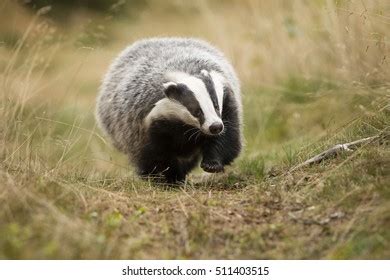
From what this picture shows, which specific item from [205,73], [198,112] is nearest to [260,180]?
[198,112]

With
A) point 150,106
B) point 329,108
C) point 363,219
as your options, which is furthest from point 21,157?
point 329,108

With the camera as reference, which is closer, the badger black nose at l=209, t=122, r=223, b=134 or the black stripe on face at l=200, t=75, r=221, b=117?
the badger black nose at l=209, t=122, r=223, b=134

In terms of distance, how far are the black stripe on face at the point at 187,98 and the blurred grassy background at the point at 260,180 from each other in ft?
1.78

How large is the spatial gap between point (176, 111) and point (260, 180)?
2.58 ft

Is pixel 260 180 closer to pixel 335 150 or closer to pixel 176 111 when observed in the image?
pixel 335 150

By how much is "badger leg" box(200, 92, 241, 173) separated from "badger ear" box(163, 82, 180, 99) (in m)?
0.52

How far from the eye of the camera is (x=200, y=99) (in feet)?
15.3

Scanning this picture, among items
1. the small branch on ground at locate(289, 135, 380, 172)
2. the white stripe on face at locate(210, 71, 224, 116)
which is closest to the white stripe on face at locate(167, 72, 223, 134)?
the white stripe on face at locate(210, 71, 224, 116)

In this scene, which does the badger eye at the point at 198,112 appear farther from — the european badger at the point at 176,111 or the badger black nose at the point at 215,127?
the badger black nose at the point at 215,127

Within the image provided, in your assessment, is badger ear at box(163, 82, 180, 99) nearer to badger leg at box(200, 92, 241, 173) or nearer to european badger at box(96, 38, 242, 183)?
european badger at box(96, 38, 242, 183)

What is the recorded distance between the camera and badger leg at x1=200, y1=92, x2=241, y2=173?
5.22 m

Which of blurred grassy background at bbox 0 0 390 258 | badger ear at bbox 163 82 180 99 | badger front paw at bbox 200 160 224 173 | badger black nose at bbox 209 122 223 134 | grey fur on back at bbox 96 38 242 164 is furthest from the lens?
grey fur on back at bbox 96 38 242 164

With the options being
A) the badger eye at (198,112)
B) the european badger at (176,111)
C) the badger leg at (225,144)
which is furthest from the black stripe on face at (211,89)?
the badger leg at (225,144)

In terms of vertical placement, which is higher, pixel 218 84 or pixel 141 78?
pixel 218 84
